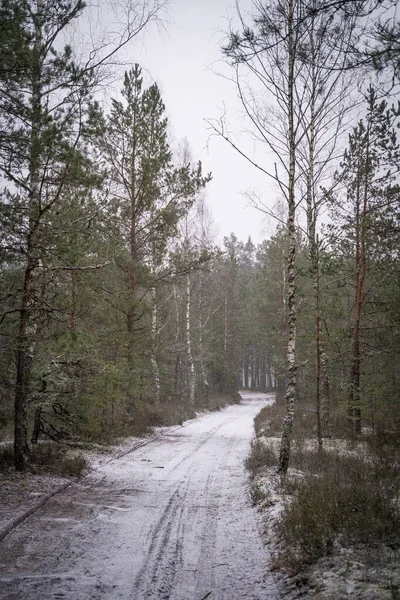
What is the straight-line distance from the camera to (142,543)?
218 inches

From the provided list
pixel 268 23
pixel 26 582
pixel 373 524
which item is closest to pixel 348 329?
pixel 373 524

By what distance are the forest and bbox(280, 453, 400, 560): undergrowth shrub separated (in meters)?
2.35

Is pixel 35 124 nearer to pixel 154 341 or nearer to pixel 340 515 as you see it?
pixel 340 515

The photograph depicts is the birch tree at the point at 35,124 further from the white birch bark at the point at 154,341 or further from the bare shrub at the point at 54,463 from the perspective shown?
the white birch bark at the point at 154,341

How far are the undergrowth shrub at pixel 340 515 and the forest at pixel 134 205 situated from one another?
2.35 meters

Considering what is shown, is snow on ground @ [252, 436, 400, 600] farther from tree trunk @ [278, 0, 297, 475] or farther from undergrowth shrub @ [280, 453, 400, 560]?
tree trunk @ [278, 0, 297, 475]

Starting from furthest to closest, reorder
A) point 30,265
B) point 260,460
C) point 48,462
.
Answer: point 260,460 < point 48,462 < point 30,265

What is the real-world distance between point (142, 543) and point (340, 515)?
2781 mm

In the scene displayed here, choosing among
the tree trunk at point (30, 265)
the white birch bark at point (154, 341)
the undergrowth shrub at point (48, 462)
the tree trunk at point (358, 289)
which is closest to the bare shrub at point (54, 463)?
the undergrowth shrub at point (48, 462)

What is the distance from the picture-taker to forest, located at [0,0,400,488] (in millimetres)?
6988

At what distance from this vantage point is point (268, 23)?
562 centimetres

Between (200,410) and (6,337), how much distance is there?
2026 centimetres

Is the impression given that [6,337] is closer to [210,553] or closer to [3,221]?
[3,221]

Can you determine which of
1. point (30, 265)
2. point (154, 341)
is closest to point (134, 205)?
point (154, 341)
